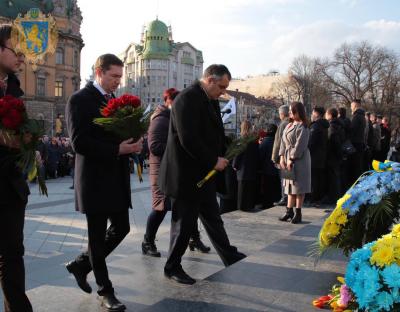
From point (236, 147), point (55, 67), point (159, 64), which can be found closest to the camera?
point (236, 147)

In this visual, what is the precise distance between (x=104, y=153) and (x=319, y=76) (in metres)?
57.8

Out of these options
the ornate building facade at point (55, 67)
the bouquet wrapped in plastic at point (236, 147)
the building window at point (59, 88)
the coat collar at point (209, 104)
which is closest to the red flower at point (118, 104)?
the coat collar at point (209, 104)

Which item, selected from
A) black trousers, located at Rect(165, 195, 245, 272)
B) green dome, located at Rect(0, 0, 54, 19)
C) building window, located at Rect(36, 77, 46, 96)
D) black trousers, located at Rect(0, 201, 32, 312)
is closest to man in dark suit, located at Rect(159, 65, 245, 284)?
black trousers, located at Rect(165, 195, 245, 272)

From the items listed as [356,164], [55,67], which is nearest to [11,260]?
[356,164]

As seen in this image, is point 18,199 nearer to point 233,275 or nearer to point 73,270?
point 73,270

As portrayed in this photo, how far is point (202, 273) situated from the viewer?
4.79m

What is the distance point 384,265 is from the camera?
85.7 inches

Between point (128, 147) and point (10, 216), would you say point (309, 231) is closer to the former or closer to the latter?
point (128, 147)

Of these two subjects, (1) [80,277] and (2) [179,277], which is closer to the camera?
(1) [80,277]

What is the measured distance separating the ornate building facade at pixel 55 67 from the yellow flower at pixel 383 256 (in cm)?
5238

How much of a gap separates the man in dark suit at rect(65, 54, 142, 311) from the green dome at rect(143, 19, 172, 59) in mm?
107063

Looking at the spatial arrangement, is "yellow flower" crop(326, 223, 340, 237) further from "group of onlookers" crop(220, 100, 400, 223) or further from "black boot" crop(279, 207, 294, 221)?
"black boot" crop(279, 207, 294, 221)

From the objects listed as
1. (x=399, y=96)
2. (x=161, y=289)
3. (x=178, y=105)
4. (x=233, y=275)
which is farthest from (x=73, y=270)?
(x=399, y=96)

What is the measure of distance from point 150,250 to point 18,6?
178ft
